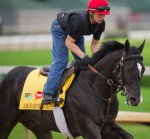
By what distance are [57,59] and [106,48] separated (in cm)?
61

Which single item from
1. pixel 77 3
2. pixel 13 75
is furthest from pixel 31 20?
→ pixel 13 75

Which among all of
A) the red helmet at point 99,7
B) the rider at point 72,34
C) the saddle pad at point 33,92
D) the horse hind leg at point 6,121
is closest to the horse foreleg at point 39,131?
the horse hind leg at point 6,121

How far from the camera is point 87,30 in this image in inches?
268

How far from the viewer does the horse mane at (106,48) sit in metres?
6.69

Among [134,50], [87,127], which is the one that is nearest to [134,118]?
[87,127]

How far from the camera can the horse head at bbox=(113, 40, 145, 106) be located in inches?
245

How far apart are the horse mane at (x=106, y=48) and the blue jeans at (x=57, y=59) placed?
0.38m

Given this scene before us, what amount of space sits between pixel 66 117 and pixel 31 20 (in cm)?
2859

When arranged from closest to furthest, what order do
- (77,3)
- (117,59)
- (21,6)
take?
(117,59) → (77,3) → (21,6)

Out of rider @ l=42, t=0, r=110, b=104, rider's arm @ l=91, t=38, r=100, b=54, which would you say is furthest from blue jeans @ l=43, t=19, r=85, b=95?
rider's arm @ l=91, t=38, r=100, b=54

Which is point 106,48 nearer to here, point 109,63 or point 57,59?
point 109,63

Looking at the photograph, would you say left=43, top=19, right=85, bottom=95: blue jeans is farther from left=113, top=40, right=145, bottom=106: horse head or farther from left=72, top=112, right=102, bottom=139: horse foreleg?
left=113, top=40, right=145, bottom=106: horse head

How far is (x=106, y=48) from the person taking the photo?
674 centimetres

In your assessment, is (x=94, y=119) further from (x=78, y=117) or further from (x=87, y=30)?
(x=87, y=30)
